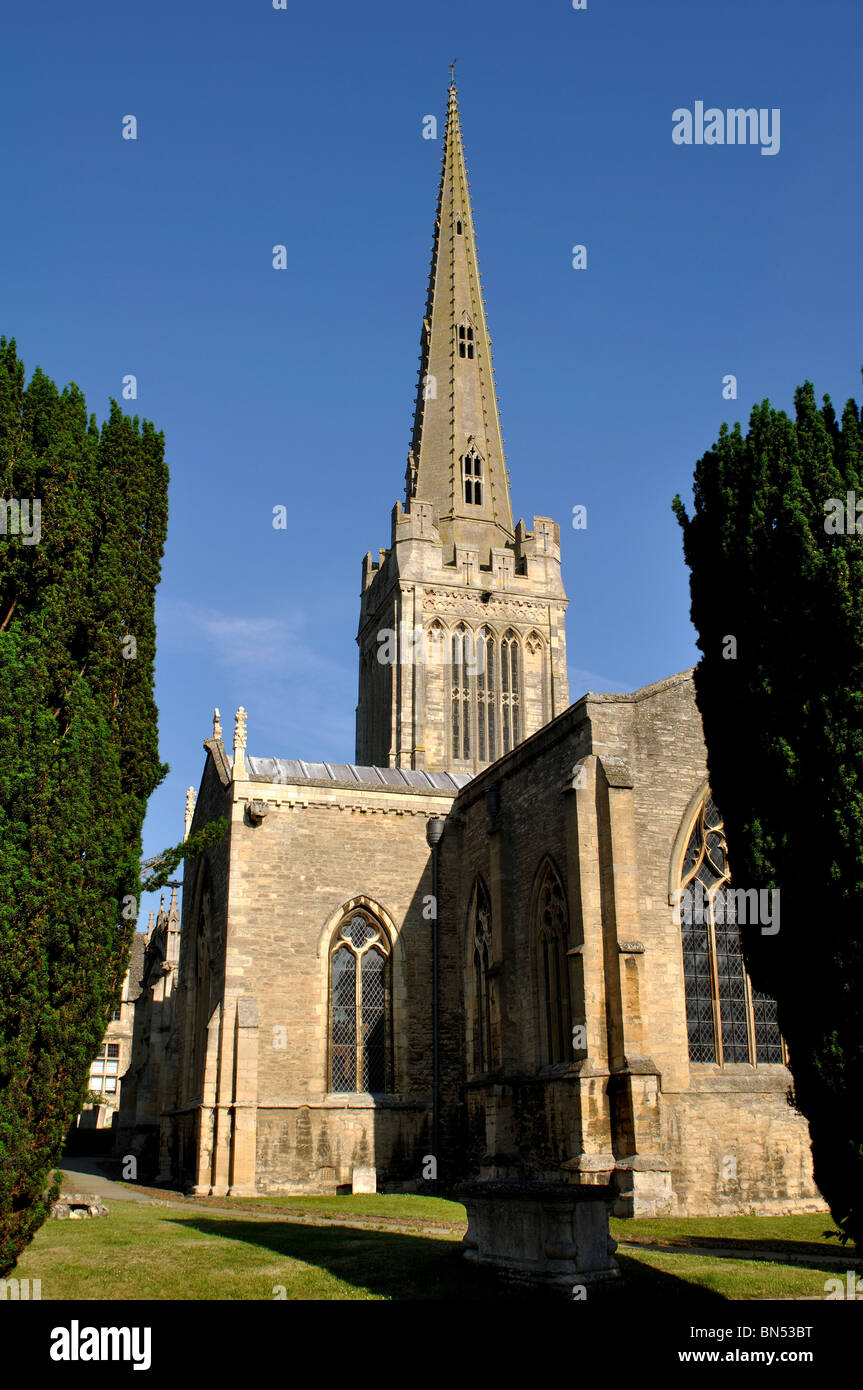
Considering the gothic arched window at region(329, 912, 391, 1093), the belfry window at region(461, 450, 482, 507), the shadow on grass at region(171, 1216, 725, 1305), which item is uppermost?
the belfry window at region(461, 450, 482, 507)

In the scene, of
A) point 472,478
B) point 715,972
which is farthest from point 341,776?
point 472,478

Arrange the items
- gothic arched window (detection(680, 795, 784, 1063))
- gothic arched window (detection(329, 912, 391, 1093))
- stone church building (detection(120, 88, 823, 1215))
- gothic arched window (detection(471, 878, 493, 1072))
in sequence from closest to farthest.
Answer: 1. stone church building (detection(120, 88, 823, 1215))
2. gothic arched window (detection(680, 795, 784, 1063))
3. gothic arched window (detection(471, 878, 493, 1072))
4. gothic arched window (detection(329, 912, 391, 1093))

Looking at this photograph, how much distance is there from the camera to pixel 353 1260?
41.3 ft

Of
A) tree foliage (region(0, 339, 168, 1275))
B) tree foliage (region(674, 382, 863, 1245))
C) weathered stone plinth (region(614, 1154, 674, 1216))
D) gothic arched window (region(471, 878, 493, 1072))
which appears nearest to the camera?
tree foliage (region(674, 382, 863, 1245))

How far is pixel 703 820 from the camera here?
2073 cm

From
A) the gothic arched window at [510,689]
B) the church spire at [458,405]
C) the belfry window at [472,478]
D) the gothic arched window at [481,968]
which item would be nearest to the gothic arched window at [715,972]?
the gothic arched window at [481,968]

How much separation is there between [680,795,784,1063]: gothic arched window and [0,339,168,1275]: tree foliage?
11.0 meters

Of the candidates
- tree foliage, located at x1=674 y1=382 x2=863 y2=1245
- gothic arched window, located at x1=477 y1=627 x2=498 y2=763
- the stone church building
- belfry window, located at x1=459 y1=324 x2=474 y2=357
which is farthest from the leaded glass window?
tree foliage, located at x1=674 y1=382 x2=863 y2=1245

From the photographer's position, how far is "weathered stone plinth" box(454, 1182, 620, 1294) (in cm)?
1111

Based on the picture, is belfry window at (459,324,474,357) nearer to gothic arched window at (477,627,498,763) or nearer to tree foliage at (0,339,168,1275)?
gothic arched window at (477,627,498,763)

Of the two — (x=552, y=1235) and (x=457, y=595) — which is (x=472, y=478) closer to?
(x=457, y=595)
